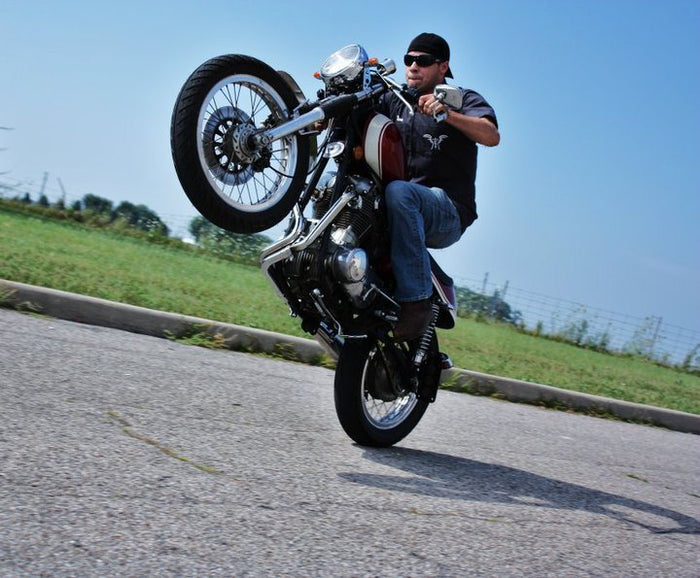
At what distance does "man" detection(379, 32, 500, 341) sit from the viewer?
13.4 feet

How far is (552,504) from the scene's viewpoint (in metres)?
3.67

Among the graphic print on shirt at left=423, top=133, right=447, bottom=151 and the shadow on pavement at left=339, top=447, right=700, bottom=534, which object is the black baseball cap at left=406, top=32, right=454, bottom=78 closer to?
the graphic print on shirt at left=423, top=133, right=447, bottom=151

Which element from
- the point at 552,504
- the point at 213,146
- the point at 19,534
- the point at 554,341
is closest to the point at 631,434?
the point at 552,504

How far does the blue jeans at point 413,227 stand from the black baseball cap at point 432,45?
71 centimetres

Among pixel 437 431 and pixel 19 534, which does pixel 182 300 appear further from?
pixel 19 534

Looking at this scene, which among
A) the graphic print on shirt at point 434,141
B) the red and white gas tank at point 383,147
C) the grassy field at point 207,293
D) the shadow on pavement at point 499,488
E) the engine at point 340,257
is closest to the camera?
the shadow on pavement at point 499,488

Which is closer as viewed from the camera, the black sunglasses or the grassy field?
the black sunglasses

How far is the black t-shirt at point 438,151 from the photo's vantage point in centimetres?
430

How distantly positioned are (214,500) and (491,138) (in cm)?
231

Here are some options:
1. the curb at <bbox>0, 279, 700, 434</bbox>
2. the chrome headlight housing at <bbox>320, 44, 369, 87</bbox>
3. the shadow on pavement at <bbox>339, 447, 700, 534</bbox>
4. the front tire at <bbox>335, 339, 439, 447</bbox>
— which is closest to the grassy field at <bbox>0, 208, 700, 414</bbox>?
the curb at <bbox>0, 279, 700, 434</bbox>

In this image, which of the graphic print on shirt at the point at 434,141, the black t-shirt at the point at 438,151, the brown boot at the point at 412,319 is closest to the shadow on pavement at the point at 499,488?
the brown boot at the point at 412,319

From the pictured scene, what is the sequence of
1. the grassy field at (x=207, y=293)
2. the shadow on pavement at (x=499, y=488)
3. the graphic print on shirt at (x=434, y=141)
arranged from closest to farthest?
the shadow on pavement at (x=499, y=488), the graphic print on shirt at (x=434, y=141), the grassy field at (x=207, y=293)

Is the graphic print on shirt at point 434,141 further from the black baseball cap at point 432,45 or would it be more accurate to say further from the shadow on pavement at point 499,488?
the shadow on pavement at point 499,488

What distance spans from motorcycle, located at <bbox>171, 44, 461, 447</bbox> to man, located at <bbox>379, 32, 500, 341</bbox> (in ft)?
0.29
